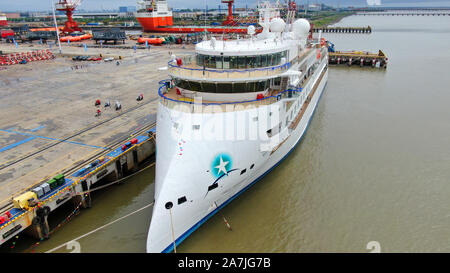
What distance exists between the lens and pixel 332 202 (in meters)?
15.9

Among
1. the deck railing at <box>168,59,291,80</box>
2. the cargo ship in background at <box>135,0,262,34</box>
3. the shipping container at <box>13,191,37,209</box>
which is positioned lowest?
the shipping container at <box>13,191,37,209</box>


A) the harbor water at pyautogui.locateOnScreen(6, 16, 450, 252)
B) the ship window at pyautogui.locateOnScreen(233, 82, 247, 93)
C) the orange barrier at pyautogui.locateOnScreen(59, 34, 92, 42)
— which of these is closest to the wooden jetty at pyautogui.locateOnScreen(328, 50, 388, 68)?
the harbor water at pyautogui.locateOnScreen(6, 16, 450, 252)

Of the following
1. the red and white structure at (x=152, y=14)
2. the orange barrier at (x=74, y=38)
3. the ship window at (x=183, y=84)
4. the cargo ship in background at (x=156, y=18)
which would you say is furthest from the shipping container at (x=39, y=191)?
the red and white structure at (x=152, y=14)

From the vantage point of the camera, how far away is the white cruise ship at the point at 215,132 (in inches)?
479

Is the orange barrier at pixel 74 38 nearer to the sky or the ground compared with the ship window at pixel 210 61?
nearer to the sky

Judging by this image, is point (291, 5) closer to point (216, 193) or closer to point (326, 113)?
point (326, 113)

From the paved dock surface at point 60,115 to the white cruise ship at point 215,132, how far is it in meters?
7.27

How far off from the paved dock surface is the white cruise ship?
7.27 meters

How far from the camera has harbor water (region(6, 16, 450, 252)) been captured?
44.0 ft

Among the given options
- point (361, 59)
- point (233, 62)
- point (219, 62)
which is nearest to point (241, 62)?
point (233, 62)

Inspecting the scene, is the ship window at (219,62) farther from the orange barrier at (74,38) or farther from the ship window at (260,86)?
→ the orange barrier at (74,38)

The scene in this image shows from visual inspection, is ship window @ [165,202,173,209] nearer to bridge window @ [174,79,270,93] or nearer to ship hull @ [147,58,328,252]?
ship hull @ [147,58,328,252]

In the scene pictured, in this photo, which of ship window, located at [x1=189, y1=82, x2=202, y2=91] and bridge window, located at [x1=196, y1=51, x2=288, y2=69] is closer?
ship window, located at [x1=189, y1=82, x2=202, y2=91]

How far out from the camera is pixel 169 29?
320 ft
